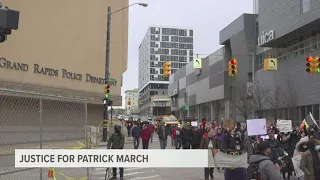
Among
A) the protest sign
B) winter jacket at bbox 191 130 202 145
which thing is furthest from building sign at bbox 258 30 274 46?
the protest sign

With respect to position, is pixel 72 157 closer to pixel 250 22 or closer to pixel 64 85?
pixel 64 85

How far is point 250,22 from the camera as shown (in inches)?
2276

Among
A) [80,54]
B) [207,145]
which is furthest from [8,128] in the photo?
[80,54]

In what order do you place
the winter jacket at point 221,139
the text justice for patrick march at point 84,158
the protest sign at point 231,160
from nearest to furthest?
the text justice for patrick march at point 84,158
the protest sign at point 231,160
the winter jacket at point 221,139

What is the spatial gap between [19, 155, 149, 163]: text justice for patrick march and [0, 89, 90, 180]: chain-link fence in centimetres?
24

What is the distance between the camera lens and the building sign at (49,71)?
25.4m

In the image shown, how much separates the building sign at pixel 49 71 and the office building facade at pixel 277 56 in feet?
57.2

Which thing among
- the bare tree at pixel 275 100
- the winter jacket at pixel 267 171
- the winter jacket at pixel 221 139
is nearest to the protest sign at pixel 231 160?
the winter jacket at pixel 267 171

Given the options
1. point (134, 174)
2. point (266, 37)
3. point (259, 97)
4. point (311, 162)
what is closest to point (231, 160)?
point (311, 162)

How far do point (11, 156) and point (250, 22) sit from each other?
175 ft

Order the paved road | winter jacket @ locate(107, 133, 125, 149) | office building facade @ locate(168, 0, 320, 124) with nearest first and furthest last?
winter jacket @ locate(107, 133, 125, 149) → the paved road → office building facade @ locate(168, 0, 320, 124)

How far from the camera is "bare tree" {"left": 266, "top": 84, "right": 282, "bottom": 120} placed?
1753 inches

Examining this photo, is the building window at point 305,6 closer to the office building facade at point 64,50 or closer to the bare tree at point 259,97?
the bare tree at point 259,97

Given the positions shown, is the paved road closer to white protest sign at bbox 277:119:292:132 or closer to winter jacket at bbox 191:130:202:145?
white protest sign at bbox 277:119:292:132
